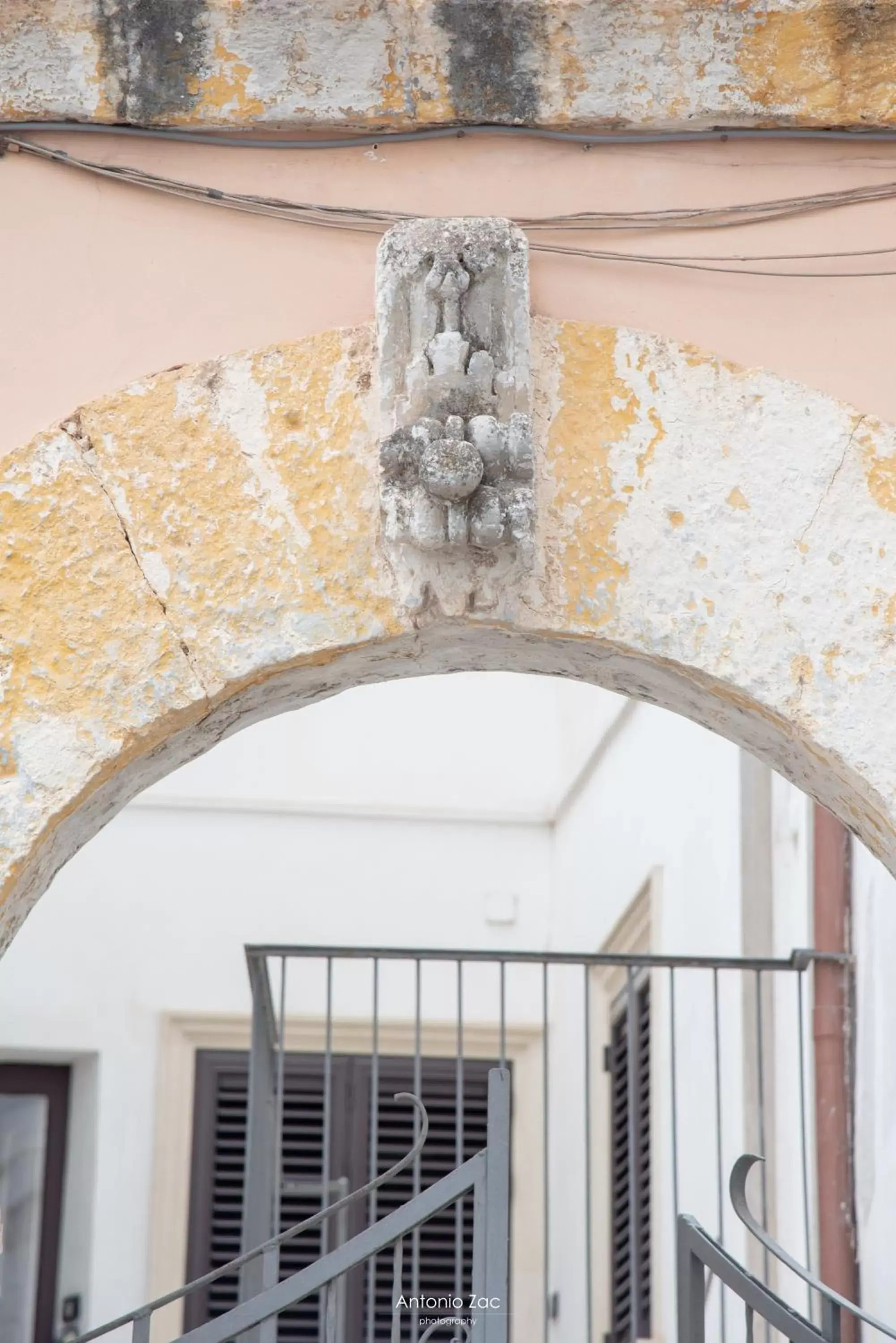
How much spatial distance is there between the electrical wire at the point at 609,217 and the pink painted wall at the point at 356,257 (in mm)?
14

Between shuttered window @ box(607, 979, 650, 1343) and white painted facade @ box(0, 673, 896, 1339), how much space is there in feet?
0.50

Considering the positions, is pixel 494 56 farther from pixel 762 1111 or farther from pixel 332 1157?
pixel 332 1157

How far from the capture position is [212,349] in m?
3.09

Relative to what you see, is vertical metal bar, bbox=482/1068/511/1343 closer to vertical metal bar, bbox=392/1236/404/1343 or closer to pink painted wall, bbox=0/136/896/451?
vertical metal bar, bbox=392/1236/404/1343

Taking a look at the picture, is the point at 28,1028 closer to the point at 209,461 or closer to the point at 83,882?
the point at 83,882

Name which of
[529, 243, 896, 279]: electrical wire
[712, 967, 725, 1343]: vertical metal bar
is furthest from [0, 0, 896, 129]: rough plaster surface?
[712, 967, 725, 1343]: vertical metal bar

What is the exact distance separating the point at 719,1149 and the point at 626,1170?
2063mm

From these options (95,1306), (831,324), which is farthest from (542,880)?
(831,324)

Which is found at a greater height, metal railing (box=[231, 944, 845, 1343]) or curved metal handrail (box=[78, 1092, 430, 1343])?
metal railing (box=[231, 944, 845, 1343])

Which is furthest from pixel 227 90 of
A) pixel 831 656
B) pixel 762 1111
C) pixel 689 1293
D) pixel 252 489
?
pixel 762 1111

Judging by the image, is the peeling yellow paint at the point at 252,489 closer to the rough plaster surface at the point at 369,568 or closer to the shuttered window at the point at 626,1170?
the rough plaster surface at the point at 369,568

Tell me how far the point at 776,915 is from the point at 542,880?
99.4 inches

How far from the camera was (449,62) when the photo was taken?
3174 millimetres

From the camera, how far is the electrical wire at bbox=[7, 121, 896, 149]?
10.4 feet
